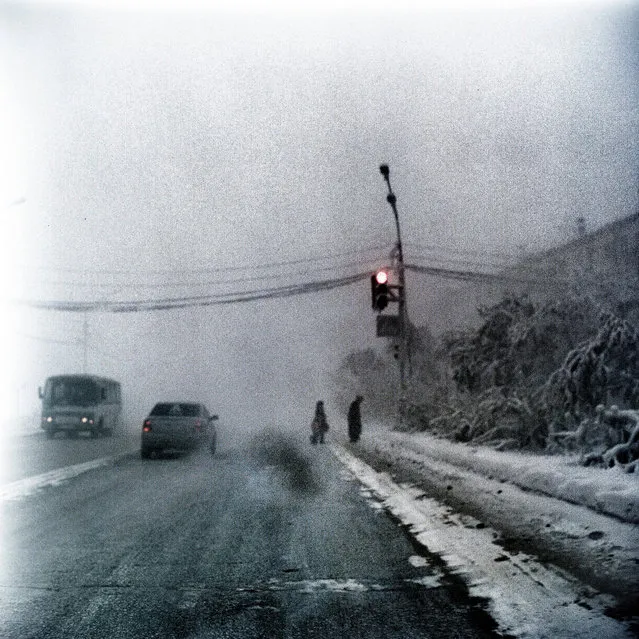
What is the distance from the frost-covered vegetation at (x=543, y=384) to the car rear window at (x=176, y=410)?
24.5ft

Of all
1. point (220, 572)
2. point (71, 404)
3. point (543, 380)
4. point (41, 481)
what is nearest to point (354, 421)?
point (543, 380)

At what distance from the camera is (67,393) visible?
1361 inches

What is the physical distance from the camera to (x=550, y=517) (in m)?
7.41

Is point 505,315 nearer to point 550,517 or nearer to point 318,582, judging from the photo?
point 550,517

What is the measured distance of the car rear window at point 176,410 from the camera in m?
21.5

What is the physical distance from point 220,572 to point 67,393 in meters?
31.0

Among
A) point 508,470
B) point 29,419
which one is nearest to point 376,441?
point 508,470

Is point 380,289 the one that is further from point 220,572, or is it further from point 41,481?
point 220,572

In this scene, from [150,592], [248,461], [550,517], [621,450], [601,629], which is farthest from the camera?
[248,461]

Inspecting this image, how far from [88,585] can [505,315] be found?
61.6ft

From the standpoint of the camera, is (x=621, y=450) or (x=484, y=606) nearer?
(x=484, y=606)

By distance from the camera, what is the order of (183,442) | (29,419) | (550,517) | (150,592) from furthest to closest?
1. (29,419)
2. (183,442)
3. (550,517)
4. (150,592)

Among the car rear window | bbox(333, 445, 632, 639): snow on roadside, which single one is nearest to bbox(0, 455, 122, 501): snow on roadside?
the car rear window

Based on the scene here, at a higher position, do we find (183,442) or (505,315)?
(505,315)
